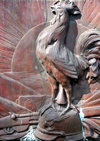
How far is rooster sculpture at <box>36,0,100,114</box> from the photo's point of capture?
2.67 metres

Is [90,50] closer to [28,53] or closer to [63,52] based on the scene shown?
[63,52]

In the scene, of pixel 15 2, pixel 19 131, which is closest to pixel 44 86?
pixel 19 131

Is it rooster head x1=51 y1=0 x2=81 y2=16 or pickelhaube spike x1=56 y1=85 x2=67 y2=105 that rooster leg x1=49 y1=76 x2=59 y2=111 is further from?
rooster head x1=51 y1=0 x2=81 y2=16

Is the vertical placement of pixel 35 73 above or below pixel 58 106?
above

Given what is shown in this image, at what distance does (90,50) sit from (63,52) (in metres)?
0.49

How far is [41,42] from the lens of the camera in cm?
272

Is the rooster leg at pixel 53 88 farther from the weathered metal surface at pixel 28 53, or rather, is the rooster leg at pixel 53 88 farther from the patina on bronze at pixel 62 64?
the weathered metal surface at pixel 28 53

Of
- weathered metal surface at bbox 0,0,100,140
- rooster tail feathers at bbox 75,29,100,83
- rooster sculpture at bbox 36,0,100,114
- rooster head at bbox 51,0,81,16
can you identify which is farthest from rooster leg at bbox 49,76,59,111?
rooster head at bbox 51,0,81,16

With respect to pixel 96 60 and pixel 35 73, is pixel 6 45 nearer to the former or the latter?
pixel 35 73

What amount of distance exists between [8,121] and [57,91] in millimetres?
1024

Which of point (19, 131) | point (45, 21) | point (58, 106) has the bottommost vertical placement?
point (19, 131)

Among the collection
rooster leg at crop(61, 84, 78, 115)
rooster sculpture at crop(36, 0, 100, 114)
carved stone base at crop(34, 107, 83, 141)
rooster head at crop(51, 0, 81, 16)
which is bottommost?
carved stone base at crop(34, 107, 83, 141)

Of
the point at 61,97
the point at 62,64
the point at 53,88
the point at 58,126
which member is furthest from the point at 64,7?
the point at 58,126

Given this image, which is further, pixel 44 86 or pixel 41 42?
pixel 44 86
